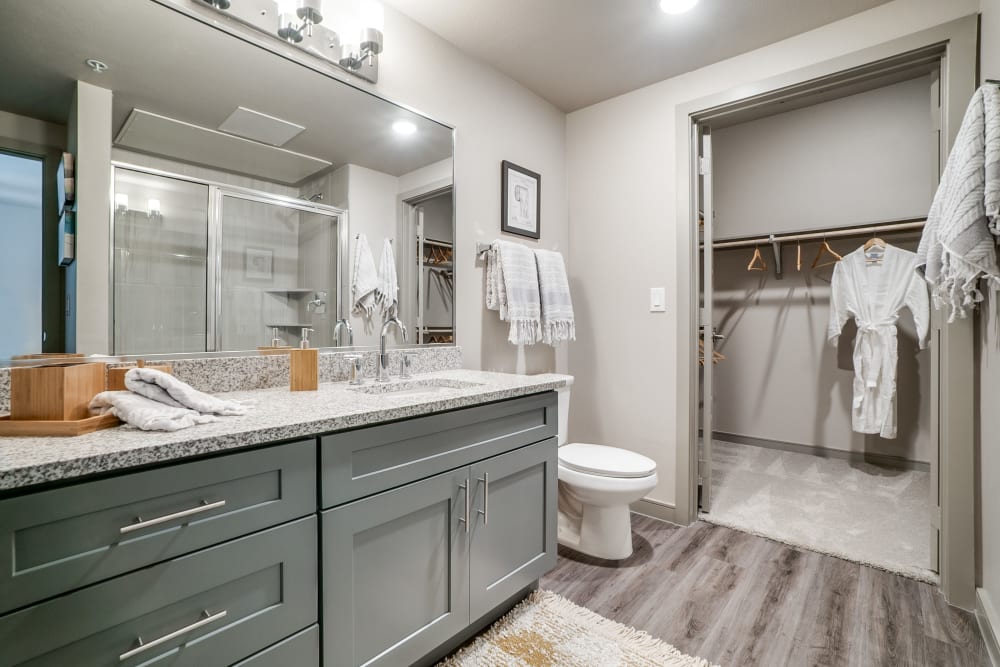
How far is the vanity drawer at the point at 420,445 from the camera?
43.6 inches

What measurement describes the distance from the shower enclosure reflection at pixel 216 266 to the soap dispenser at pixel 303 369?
0.17 metres

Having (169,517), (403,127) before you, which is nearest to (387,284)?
(403,127)

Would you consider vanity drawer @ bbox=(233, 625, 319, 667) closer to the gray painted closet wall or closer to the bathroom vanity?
the bathroom vanity

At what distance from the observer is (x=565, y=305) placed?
255cm

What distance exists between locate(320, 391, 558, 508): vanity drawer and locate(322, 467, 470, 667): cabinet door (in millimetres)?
37

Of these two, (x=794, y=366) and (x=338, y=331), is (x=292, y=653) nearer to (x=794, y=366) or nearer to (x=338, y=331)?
(x=338, y=331)

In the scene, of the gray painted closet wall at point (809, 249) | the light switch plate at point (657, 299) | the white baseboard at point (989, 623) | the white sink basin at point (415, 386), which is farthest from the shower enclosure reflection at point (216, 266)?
the gray painted closet wall at point (809, 249)

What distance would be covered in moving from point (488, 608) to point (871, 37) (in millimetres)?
2722

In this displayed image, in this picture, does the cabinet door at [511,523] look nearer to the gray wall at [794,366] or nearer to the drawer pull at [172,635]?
the drawer pull at [172,635]

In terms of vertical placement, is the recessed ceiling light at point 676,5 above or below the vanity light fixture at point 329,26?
above

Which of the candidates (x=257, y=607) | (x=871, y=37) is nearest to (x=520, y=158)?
(x=871, y=37)

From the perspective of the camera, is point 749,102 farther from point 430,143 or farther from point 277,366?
point 277,366

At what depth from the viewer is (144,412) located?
0.94 meters

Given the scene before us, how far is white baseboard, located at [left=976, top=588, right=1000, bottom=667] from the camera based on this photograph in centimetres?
140
